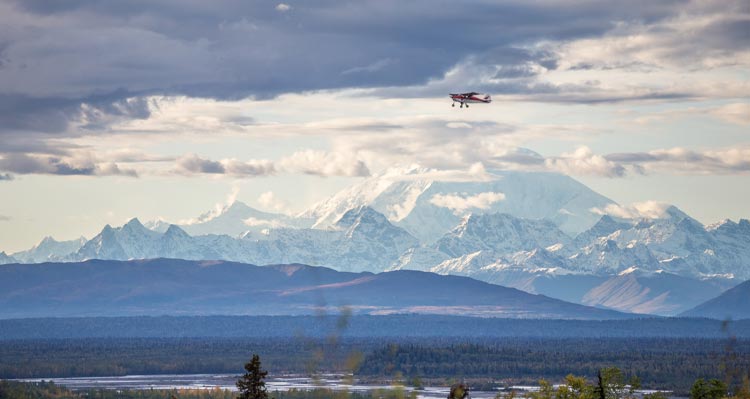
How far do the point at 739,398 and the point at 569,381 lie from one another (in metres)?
14.5

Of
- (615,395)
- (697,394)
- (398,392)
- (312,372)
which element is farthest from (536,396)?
(312,372)

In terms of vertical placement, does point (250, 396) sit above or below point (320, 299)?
below

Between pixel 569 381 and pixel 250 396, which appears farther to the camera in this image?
pixel 569 381

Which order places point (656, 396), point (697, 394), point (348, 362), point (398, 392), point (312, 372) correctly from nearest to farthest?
point (348, 362), point (312, 372), point (398, 392), point (697, 394), point (656, 396)

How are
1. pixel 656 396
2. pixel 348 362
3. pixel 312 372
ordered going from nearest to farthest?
pixel 348 362
pixel 312 372
pixel 656 396

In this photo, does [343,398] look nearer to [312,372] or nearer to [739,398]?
[312,372]

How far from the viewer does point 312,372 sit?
8975 cm

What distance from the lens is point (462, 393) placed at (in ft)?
300

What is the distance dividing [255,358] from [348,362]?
12229mm

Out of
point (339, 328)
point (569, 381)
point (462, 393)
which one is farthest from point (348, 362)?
point (569, 381)

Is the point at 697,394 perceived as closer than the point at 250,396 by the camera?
No

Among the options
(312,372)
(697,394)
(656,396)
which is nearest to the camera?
(312,372)

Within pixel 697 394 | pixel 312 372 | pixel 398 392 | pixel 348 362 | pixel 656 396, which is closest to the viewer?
pixel 348 362

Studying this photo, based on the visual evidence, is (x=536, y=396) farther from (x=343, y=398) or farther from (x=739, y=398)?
(x=343, y=398)
